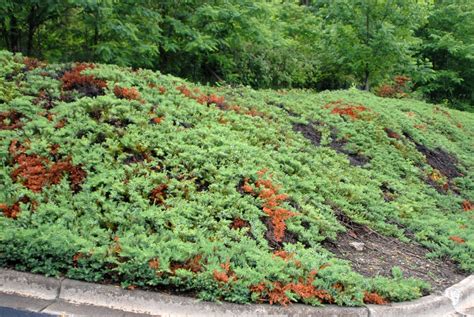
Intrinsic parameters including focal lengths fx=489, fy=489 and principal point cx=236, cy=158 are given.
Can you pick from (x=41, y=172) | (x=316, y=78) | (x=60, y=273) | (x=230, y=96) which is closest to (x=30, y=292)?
(x=60, y=273)

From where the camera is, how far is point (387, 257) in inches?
201

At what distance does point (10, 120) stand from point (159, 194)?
2.18 meters

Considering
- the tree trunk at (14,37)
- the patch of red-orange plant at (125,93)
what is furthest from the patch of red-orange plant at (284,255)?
the tree trunk at (14,37)

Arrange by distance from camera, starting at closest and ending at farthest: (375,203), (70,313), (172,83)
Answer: (70,313) → (375,203) → (172,83)

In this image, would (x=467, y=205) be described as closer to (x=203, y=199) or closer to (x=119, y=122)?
(x=203, y=199)

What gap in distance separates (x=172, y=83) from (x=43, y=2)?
3.18m

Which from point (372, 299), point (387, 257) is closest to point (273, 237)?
point (372, 299)

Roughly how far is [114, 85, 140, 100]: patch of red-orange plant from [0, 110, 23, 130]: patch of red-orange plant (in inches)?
46.5

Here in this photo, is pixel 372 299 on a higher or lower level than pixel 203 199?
lower

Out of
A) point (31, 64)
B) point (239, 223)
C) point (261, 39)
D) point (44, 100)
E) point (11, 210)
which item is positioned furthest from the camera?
point (261, 39)

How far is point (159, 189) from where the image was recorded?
15.5 feet

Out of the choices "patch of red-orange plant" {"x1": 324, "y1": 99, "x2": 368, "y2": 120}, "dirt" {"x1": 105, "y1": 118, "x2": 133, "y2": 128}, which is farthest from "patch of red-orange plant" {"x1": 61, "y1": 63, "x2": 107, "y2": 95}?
"patch of red-orange plant" {"x1": 324, "y1": 99, "x2": 368, "y2": 120}

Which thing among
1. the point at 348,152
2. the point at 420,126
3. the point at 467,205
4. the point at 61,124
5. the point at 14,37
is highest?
the point at 61,124

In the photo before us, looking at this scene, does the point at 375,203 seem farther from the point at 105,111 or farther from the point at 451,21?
the point at 451,21
